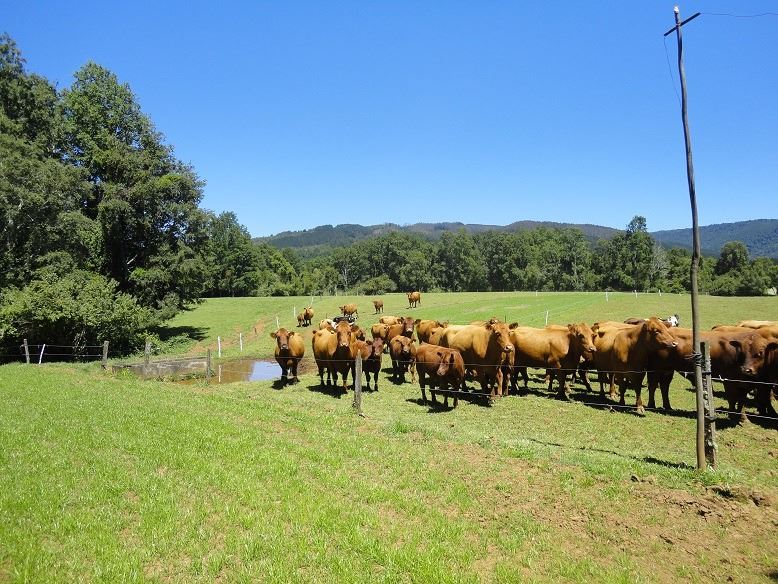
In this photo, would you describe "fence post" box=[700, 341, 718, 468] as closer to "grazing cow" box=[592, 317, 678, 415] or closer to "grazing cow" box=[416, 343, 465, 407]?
"grazing cow" box=[592, 317, 678, 415]

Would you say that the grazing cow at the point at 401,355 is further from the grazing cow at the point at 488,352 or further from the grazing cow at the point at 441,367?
the grazing cow at the point at 441,367

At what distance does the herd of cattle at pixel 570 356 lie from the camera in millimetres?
12734

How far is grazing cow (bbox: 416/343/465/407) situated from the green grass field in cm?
149

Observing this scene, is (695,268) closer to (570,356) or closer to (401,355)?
(570,356)

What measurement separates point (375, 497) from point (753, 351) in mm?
11117

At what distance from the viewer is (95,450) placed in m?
9.38

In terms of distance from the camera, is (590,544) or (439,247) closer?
(590,544)

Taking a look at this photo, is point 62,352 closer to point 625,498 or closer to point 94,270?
point 94,270

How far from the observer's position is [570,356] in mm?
16469

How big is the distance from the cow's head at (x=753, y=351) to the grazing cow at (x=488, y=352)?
601 centimetres

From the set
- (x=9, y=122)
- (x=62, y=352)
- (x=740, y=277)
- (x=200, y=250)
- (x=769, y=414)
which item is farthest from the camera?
(x=740, y=277)

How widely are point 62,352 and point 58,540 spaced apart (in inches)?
1024

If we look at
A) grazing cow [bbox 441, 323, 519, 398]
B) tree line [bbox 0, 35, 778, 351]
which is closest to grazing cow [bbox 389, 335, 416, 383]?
grazing cow [bbox 441, 323, 519, 398]

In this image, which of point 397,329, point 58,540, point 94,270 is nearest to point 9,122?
point 94,270
